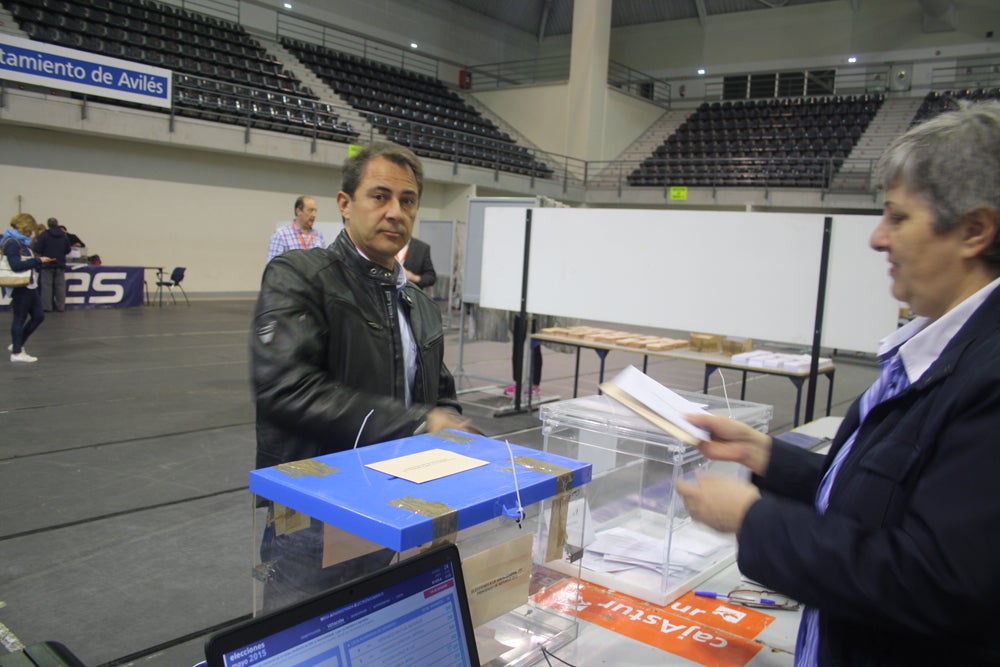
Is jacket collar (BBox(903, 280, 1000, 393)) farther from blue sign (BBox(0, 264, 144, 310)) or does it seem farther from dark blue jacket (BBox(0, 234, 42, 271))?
blue sign (BBox(0, 264, 144, 310))

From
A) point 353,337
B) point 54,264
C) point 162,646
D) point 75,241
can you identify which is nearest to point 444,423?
point 353,337

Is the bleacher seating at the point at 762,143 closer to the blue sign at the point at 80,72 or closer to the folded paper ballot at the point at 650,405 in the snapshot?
the blue sign at the point at 80,72

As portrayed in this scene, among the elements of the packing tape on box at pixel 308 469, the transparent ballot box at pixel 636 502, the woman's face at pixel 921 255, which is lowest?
the transparent ballot box at pixel 636 502

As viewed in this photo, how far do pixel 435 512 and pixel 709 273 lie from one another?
139 inches

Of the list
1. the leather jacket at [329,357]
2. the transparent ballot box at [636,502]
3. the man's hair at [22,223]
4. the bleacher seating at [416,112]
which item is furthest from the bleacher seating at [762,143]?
the leather jacket at [329,357]

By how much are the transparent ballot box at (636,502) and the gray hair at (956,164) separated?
90 cm

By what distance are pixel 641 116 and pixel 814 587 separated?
21642 millimetres

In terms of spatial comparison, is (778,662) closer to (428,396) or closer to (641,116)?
(428,396)

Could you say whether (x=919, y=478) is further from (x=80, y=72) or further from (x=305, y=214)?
(x=80, y=72)

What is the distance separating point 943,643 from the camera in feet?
2.65

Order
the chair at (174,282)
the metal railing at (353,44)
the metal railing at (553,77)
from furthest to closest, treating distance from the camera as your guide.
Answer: the metal railing at (553,77) < the metal railing at (353,44) < the chair at (174,282)

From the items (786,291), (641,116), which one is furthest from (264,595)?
(641,116)

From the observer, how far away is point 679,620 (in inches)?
60.8

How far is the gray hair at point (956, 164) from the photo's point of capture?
87cm
